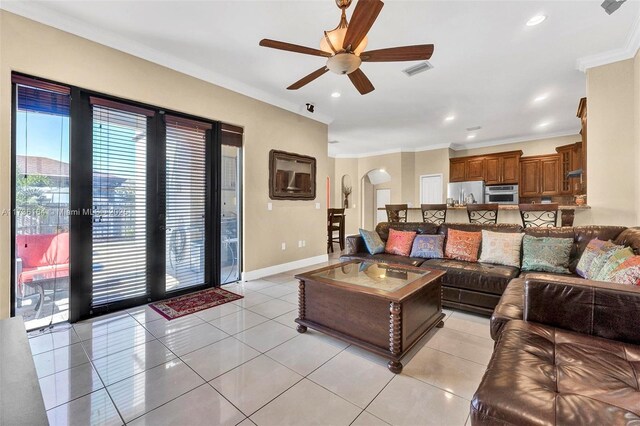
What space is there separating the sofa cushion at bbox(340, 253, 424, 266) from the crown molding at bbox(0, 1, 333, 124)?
277 centimetres

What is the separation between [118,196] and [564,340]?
3.98m

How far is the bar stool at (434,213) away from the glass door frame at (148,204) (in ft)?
10.9

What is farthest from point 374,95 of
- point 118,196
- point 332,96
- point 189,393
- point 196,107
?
point 189,393

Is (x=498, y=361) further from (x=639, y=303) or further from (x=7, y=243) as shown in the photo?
(x=7, y=243)

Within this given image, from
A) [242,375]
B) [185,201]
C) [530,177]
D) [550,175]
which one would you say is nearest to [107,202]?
[185,201]

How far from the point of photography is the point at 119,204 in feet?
10.2

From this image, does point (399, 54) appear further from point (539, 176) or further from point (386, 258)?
point (539, 176)

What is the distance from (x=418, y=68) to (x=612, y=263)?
9.34ft

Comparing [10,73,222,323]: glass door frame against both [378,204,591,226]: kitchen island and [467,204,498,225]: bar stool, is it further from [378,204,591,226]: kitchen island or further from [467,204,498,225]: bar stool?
[467,204,498,225]: bar stool

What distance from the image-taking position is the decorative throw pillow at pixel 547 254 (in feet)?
9.53

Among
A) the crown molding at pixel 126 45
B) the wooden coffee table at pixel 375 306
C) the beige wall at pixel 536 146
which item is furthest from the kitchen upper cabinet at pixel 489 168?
the wooden coffee table at pixel 375 306

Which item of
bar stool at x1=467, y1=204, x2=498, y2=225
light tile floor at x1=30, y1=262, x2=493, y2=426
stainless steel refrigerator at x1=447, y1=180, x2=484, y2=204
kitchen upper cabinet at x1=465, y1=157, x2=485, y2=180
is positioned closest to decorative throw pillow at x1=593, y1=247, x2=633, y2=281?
light tile floor at x1=30, y1=262, x2=493, y2=426

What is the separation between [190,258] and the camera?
3705mm

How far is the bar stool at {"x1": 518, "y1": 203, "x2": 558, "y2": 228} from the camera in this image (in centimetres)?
361
